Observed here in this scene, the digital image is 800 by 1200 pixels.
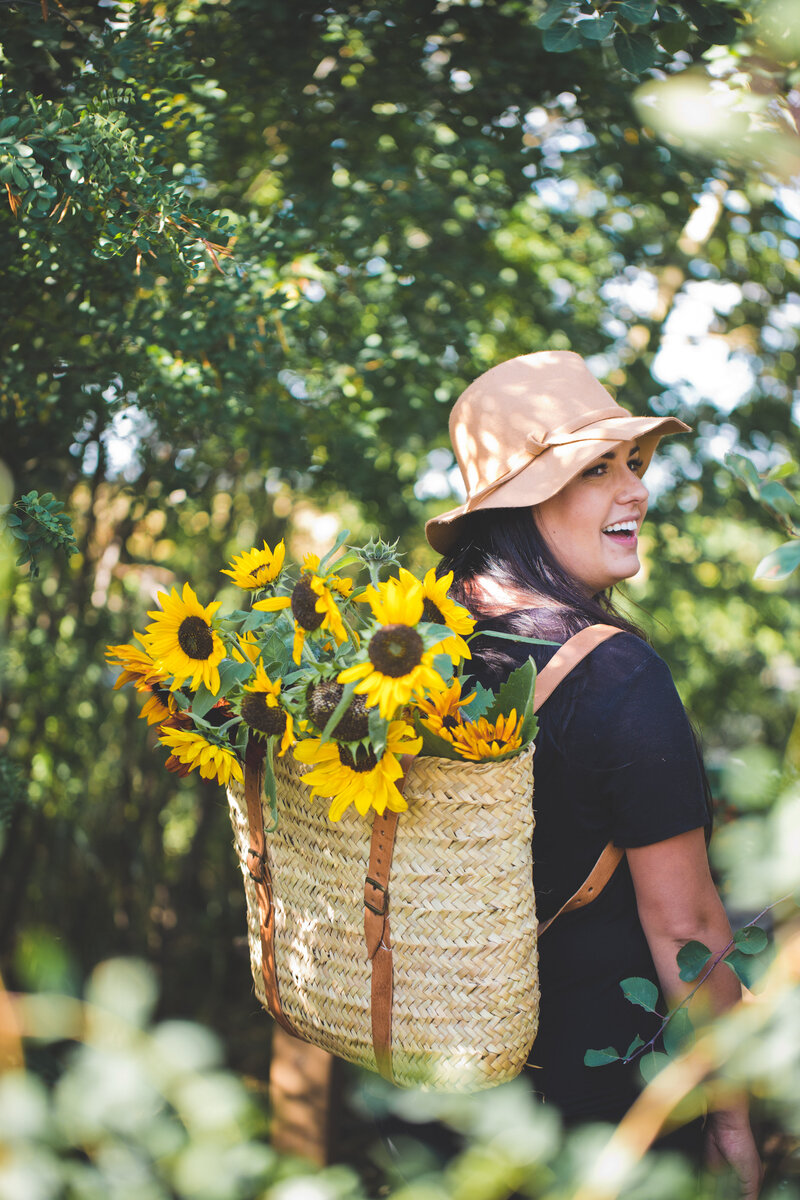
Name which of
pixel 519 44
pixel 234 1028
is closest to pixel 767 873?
pixel 519 44

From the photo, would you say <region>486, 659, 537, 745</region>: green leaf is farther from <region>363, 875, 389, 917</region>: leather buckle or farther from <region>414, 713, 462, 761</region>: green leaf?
<region>363, 875, 389, 917</region>: leather buckle

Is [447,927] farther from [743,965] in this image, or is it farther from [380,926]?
[743,965]

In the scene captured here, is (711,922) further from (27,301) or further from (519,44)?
(519,44)

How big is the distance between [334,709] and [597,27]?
124 cm

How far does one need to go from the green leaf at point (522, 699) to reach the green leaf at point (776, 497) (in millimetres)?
359

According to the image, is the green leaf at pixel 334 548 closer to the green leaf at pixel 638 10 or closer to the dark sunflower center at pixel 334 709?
the dark sunflower center at pixel 334 709

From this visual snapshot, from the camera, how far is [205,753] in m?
1.11

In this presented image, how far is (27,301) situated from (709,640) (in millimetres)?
3808

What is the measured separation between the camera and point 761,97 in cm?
186

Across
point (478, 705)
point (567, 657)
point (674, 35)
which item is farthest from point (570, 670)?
point (674, 35)

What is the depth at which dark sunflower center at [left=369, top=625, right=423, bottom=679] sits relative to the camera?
0.92m

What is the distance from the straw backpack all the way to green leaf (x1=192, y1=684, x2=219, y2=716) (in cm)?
12

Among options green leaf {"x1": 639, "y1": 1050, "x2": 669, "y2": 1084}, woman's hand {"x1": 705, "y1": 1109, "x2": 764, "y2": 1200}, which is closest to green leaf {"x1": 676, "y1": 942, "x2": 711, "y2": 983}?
green leaf {"x1": 639, "y1": 1050, "x2": 669, "y2": 1084}

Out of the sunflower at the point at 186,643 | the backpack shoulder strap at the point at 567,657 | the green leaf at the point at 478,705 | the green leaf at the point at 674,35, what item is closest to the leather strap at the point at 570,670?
the backpack shoulder strap at the point at 567,657
